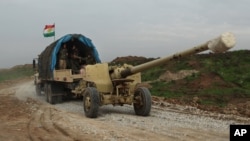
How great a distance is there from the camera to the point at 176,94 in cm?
2206

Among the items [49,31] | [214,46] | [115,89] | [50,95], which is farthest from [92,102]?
[49,31]

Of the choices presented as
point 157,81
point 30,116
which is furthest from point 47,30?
point 30,116

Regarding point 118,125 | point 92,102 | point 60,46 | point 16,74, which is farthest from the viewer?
point 16,74

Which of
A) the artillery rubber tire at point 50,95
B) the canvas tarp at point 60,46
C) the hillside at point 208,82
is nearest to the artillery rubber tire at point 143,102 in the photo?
the hillside at point 208,82

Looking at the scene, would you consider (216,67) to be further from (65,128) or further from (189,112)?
(65,128)

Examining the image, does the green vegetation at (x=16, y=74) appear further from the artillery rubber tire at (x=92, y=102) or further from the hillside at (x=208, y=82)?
the artillery rubber tire at (x=92, y=102)

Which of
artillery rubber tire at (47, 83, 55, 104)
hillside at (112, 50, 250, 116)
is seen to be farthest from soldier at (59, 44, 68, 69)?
hillside at (112, 50, 250, 116)

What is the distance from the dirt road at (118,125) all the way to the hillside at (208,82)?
8.87ft

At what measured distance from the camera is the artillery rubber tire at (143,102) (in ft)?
47.5

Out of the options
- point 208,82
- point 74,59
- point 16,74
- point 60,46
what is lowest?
point 208,82

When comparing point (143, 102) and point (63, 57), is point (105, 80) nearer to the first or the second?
point (143, 102)

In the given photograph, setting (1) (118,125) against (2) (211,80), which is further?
(2) (211,80)

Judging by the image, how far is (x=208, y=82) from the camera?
2433cm

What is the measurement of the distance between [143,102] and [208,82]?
10450 mm
